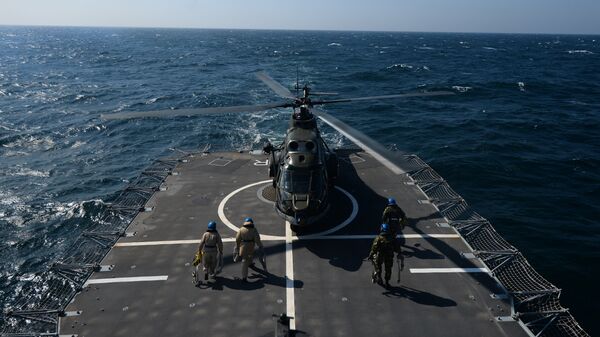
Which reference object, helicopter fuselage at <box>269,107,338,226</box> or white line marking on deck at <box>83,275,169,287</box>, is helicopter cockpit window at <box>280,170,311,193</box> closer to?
helicopter fuselage at <box>269,107,338,226</box>

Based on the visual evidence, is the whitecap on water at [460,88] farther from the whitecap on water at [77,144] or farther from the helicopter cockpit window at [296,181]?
the helicopter cockpit window at [296,181]

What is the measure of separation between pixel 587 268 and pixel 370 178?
40.4 ft

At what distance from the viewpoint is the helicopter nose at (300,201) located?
51.5ft

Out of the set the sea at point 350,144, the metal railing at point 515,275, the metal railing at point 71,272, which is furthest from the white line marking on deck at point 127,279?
the metal railing at point 515,275

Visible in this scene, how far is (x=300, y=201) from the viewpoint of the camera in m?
15.9

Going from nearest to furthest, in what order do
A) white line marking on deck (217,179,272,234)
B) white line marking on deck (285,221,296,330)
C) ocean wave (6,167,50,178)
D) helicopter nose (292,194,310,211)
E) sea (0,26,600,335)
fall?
white line marking on deck (285,221,296,330)
helicopter nose (292,194,310,211)
white line marking on deck (217,179,272,234)
sea (0,26,600,335)
ocean wave (6,167,50,178)

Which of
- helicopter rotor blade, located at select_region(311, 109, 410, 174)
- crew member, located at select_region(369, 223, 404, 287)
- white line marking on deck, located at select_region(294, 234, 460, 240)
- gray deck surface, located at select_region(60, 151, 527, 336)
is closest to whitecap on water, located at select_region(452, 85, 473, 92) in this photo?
gray deck surface, located at select_region(60, 151, 527, 336)

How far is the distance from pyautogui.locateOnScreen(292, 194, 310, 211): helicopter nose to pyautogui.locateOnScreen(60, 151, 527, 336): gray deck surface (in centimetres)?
160

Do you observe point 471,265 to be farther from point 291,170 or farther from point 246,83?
point 246,83

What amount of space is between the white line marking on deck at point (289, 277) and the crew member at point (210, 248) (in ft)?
8.49

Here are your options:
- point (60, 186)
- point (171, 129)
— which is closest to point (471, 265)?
point (60, 186)

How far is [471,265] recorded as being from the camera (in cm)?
1465

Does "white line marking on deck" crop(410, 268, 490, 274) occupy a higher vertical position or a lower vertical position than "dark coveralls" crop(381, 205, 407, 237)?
lower

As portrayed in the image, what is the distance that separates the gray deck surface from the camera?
11.6 meters
